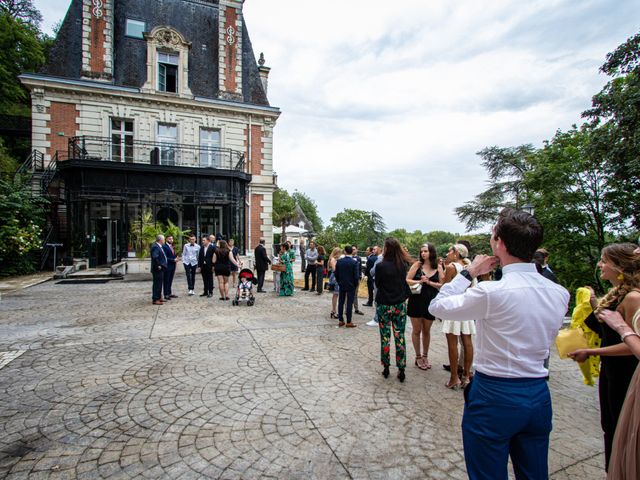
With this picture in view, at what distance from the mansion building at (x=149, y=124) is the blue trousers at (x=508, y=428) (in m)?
15.6

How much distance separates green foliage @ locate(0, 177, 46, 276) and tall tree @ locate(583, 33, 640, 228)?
2280cm

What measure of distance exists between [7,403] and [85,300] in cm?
682

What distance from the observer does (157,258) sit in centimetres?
898

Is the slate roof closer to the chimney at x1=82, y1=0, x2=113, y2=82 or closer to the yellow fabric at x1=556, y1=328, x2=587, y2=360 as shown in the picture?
the chimney at x1=82, y1=0, x2=113, y2=82

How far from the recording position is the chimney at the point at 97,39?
1756 cm

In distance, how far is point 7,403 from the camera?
12.1ft

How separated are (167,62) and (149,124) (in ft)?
12.8

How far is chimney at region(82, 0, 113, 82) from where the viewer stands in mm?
17562

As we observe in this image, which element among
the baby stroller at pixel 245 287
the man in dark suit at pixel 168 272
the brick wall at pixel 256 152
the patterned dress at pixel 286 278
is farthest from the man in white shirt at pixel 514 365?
the brick wall at pixel 256 152

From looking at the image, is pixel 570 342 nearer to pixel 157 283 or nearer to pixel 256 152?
pixel 157 283

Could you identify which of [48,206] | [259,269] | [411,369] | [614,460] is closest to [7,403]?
[411,369]

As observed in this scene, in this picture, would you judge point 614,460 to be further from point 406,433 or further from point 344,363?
point 344,363

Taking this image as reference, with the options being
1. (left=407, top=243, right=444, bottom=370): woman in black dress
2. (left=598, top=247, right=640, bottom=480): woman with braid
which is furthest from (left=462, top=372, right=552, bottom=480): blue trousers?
(left=407, top=243, right=444, bottom=370): woman in black dress

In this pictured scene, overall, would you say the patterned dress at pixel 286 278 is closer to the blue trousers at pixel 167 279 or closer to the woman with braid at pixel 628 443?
the blue trousers at pixel 167 279
